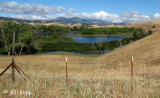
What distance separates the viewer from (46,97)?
6543 millimetres

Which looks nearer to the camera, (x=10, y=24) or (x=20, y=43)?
(x=20, y=43)

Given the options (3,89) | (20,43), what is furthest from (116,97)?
(20,43)

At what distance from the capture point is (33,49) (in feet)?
233

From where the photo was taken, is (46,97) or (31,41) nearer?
(46,97)

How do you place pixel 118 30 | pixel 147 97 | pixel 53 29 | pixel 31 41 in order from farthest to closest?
pixel 118 30
pixel 53 29
pixel 31 41
pixel 147 97

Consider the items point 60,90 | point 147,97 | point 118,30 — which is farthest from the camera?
point 118,30

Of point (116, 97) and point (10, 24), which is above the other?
point (10, 24)

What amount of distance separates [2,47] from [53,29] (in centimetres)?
8905

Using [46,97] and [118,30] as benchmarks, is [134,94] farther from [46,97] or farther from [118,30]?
[118,30]

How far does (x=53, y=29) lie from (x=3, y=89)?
154222mm

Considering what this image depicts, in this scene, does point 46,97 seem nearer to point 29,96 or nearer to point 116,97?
point 29,96

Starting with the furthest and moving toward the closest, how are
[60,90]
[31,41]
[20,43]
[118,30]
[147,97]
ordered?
[118,30] → [31,41] → [20,43] → [60,90] → [147,97]

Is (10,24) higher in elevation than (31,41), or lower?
higher

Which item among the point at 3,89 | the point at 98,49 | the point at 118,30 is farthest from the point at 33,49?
the point at 118,30
